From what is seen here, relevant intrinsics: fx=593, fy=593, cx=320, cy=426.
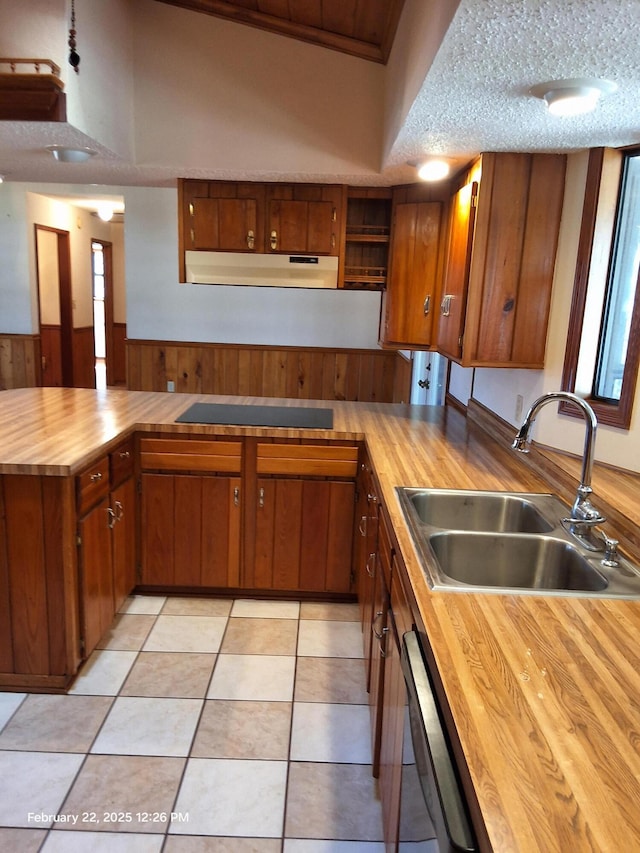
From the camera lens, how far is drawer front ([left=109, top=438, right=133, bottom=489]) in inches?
101

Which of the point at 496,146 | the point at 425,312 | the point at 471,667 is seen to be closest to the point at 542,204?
the point at 496,146

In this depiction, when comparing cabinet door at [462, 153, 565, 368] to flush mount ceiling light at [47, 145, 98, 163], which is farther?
flush mount ceiling light at [47, 145, 98, 163]

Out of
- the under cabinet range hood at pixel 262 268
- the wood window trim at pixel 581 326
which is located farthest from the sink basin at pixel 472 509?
the under cabinet range hood at pixel 262 268

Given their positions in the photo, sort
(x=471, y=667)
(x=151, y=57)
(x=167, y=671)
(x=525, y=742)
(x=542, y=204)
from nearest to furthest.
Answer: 1. (x=525, y=742)
2. (x=471, y=667)
3. (x=542, y=204)
4. (x=167, y=671)
5. (x=151, y=57)

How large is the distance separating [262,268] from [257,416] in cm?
83

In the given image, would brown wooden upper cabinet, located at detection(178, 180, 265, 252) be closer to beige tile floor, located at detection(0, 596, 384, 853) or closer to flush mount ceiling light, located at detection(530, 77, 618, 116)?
flush mount ceiling light, located at detection(530, 77, 618, 116)

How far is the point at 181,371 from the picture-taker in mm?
5961

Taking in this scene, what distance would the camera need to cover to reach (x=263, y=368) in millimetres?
5941

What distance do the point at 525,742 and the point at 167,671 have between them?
189 centimetres

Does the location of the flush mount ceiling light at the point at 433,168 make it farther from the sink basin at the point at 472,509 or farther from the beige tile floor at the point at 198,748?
the beige tile floor at the point at 198,748

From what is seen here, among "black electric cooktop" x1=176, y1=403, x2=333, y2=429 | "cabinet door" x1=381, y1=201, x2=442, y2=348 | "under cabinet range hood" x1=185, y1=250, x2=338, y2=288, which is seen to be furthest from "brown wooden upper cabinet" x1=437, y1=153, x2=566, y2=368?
"under cabinet range hood" x1=185, y1=250, x2=338, y2=288

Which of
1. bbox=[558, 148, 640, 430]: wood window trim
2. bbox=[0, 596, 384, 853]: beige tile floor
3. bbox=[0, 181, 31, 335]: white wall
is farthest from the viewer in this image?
bbox=[0, 181, 31, 335]: white wall

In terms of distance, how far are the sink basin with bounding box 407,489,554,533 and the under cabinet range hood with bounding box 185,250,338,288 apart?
5.43ft

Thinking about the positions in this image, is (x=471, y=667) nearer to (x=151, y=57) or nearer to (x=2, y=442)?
(x=2, y=442)
